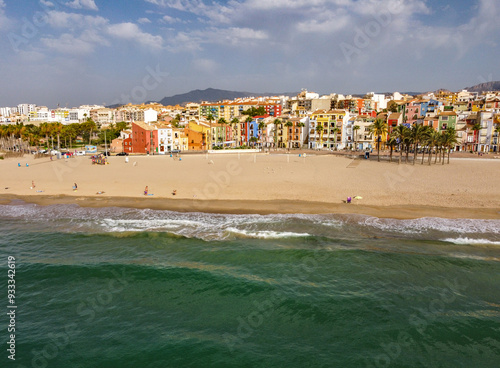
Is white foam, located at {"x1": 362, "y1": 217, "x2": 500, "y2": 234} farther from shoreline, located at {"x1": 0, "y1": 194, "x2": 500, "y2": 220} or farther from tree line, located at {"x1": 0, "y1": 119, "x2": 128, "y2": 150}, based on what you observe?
tree line, located at {"x1": 0, "y1": 119, "x2": 128, "y2": 150}

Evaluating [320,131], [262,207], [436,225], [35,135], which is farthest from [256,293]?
[35,135]

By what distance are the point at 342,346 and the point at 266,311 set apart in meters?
3.07

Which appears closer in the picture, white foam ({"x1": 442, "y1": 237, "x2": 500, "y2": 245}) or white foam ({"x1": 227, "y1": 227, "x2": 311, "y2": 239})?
white foam ({"x1": 442, "y1": 237, "x2": 500, "y2": 245})

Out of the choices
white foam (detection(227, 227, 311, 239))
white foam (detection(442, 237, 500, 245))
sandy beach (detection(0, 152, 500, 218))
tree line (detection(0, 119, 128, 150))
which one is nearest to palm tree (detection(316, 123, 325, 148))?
sandy beach (detection(0, 152, 500, 218))

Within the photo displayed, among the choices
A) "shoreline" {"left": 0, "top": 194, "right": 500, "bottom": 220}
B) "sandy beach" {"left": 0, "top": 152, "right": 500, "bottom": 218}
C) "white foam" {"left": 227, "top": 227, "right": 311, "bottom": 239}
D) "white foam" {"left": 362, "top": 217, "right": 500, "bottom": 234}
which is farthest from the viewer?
"sandy beach" {"left": 0, "top": 152, "right": 500, "bottom": 218}

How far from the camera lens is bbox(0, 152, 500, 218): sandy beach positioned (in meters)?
25.8

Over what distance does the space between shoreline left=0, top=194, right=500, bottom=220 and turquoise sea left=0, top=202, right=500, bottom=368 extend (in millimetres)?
1774

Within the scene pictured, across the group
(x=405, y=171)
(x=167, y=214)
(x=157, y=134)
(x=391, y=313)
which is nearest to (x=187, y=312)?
(x=391, y=313)

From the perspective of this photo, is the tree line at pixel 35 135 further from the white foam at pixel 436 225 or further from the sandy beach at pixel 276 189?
the white foam at pixel 436 225

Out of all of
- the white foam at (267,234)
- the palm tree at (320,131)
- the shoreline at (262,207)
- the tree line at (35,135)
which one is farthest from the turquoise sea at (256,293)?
the tree line at (35,135)

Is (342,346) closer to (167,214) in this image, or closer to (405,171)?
(167,214)

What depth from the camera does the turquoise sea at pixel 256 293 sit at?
36.2 feet

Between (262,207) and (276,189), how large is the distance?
584cm

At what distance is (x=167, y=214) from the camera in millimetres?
24625
